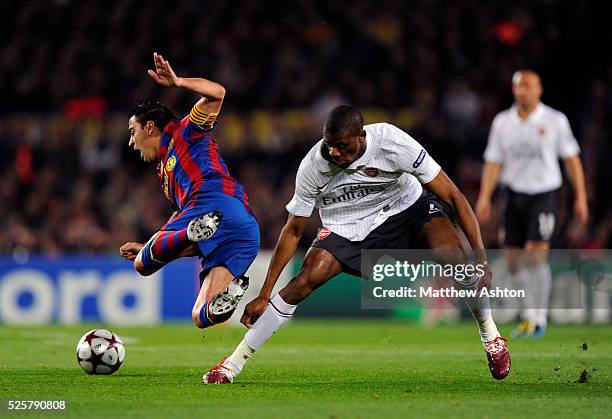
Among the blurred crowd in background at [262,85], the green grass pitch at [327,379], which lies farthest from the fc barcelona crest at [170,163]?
the blurred crowd in background at [262,85]

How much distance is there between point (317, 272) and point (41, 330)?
6.98 m

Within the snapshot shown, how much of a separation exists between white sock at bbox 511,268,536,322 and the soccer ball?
16.2 ft

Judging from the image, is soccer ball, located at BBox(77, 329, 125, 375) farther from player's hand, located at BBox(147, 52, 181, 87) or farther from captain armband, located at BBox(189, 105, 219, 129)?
player's hand, located at BBox(147, 52, 181, 87)

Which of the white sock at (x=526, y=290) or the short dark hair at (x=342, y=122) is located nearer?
the short dark hair at (x=342, y=122)

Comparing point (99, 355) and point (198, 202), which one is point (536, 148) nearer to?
point (198, 202)

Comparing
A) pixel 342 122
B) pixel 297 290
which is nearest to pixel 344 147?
pixel 342 122

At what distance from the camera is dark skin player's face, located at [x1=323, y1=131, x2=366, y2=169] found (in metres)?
6.77

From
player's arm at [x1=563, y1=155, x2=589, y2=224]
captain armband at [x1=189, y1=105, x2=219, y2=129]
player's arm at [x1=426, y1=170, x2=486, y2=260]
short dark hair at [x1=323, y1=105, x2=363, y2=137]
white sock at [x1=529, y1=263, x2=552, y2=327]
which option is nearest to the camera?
short dark hair at [x1=323, y1=105, x2=363, y2=137]

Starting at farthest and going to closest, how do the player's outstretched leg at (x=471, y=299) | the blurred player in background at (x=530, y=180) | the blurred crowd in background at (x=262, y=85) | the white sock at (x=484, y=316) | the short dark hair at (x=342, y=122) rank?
1. the blurred crowd in background at (x=262, y=85)
2. the blurred player in background at (x=530, y=180)
3. the white sock at (x=484, y=316)
4. the player's outstretched leg at (x=471, y=299)
5. the short dark hair at (x=342, y=122)

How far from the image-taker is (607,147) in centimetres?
1566

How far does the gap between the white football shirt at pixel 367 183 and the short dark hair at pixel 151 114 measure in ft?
4.62

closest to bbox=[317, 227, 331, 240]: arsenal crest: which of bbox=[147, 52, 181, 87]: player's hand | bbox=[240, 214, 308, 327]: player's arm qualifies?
bbox=[240, 214, 308, 327]: player's arm

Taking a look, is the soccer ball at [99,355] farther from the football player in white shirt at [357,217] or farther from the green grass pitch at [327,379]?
the football player in white shirt at [357,217]

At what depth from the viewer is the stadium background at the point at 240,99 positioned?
15.2 metres
